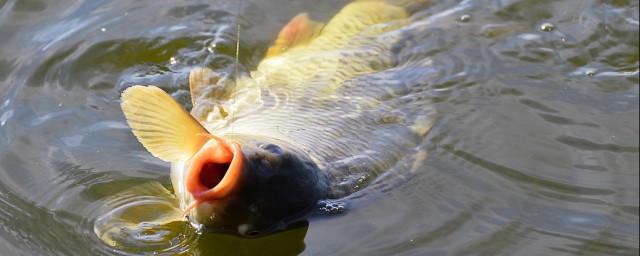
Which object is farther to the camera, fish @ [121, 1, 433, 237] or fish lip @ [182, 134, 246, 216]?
fish @ [121, 1, 433, 237]

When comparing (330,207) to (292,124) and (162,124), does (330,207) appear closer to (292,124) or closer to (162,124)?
(292,124)

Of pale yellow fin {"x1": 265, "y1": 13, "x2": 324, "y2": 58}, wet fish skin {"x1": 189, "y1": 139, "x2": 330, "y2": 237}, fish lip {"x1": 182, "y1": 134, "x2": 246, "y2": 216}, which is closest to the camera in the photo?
Answer: fish lip {"x1": 182, "y1": 134, "x2": 246, "y2": 216}

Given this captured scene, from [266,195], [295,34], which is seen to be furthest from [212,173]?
[295,34]

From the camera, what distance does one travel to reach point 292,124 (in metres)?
3.93

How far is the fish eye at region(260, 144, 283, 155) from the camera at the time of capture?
323 cm

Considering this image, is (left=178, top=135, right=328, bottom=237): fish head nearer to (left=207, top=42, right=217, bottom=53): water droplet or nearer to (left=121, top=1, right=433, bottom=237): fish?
(left=121, top=1, right=433, bottom=237): fish

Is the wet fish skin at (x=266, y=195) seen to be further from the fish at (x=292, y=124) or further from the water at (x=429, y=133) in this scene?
the water at (x=429, y=133)

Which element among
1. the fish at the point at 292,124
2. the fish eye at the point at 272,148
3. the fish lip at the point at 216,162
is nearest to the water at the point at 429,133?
the fish at the point at 292,124

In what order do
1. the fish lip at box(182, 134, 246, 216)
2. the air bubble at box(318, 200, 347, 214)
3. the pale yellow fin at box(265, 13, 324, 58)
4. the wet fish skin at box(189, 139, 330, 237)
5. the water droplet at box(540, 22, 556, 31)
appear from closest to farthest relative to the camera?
the fish lip at box(182, 134, 246, 216) → the wet fish skin at box(189, 139, 330, 237) → the air bubble at box(318, 200, 347, 214) → the pale yellow fin at box(265, 13, 324, 58) → the water droplet at box(540, 22, 556, 31)

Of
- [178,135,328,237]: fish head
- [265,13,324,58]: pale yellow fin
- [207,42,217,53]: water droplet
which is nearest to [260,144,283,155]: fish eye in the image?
[178,135,328,237]: fish head

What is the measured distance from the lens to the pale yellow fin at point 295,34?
194 inches

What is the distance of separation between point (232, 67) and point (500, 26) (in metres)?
1.58

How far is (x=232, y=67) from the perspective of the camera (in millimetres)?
4863

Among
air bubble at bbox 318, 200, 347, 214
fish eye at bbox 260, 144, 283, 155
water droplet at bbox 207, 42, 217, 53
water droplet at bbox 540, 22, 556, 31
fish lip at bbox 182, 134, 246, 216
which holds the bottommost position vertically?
water droplet at bbox 540, 22, 556, 31
